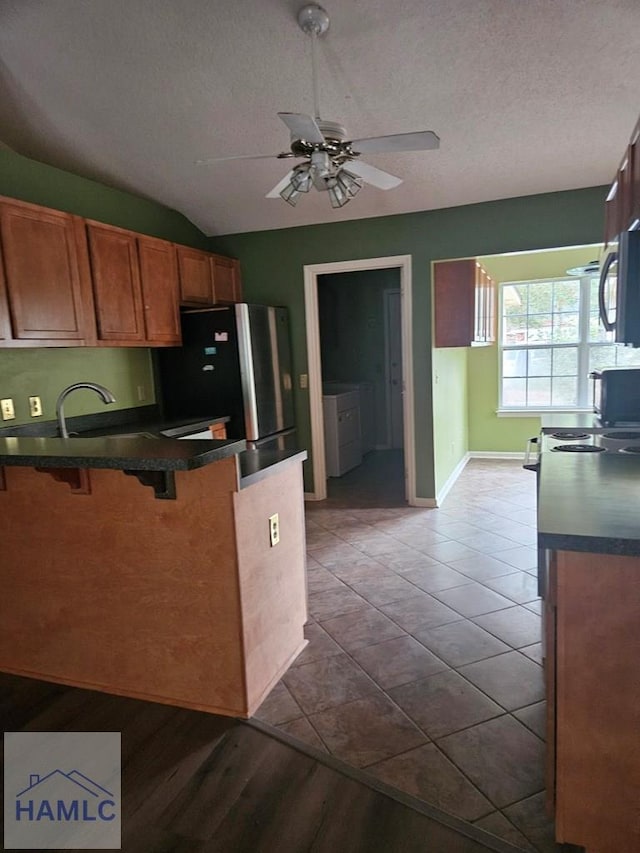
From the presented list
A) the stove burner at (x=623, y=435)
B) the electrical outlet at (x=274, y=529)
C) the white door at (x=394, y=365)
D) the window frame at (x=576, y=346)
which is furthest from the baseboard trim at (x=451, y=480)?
the electrical outlet at (x=274, y=529)

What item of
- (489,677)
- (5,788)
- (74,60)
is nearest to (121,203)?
(74,60)

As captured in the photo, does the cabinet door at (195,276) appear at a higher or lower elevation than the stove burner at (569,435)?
higher

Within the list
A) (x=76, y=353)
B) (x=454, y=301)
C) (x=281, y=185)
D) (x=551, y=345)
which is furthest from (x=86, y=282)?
(x=551, y=345)

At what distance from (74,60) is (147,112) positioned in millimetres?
436

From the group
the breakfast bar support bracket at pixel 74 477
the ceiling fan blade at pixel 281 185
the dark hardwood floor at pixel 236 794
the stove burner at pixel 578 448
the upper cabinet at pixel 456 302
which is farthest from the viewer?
the upper cabinet at pixel 456 302

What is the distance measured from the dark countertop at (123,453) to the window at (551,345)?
4979 mm

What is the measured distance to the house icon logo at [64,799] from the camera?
62.2 inches

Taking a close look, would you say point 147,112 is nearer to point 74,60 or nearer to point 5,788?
point 74,60

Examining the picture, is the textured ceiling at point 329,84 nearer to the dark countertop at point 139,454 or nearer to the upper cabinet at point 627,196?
the upper cabinet at point 627,196

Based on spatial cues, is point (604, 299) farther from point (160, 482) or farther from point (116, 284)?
point (116, 284)

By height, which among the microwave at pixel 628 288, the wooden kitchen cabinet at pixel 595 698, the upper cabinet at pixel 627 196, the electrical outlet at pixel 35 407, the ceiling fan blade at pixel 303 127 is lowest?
the wooden kitchen cabinet at pixel 595 698

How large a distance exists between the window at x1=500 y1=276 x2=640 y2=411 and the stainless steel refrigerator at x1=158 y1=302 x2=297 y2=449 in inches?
120

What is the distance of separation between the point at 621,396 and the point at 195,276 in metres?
3.06

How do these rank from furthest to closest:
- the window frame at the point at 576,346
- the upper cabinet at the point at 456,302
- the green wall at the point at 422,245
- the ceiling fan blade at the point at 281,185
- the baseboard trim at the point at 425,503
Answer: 1. the window frame at the point at 576,346
2. the baseboard trim at the point at 425,503
3. the upper cabinet at the point at 456,302
4. the green wall at the point at 422,245
5. the ceiling fan blade at the point at 281,185
